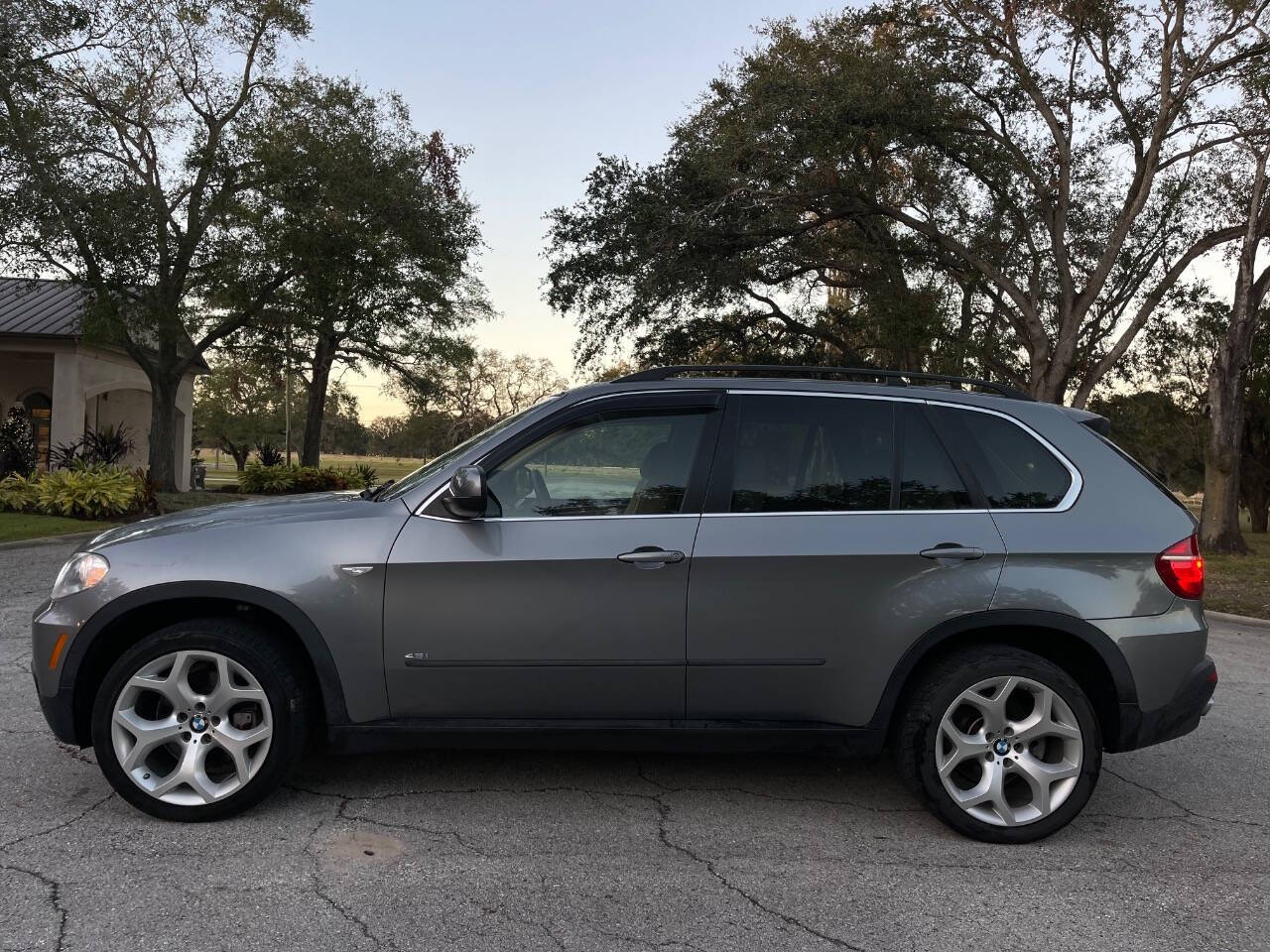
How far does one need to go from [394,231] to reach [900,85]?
12189 millimetres

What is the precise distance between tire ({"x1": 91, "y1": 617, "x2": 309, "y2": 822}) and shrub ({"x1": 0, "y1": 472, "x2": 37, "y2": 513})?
17.3 m

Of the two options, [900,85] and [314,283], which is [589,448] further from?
[314,283]

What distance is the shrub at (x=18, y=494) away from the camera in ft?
60.8

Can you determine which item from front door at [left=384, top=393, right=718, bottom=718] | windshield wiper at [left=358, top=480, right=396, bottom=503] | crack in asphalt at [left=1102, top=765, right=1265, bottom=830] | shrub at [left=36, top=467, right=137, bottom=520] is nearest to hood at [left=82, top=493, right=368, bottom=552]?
windshield wiper at [left=358, top=480, right=396, bottom=503]

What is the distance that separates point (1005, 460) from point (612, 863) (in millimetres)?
2187

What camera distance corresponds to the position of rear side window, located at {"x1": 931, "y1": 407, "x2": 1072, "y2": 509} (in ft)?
13.2

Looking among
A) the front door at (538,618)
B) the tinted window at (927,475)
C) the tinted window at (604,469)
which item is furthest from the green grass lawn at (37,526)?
the tinted window at (927,475)

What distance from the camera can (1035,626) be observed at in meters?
3.93

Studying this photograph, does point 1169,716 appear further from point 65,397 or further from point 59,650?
point 65,397

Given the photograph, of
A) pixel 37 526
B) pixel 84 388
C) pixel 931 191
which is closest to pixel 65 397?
pixel 84 388

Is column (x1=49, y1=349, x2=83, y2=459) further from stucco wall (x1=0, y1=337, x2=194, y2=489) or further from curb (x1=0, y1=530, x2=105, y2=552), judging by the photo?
curb (x1=0, y1=530, x2=105, y2=552)

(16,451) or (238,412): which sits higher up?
(238,412)

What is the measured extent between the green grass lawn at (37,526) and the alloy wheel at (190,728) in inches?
510

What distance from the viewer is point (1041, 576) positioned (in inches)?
153
